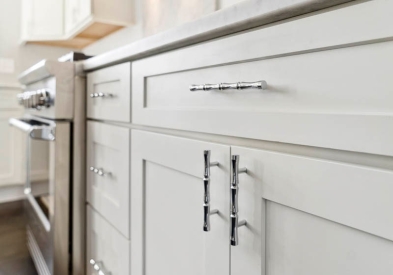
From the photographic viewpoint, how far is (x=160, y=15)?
1.62 meters

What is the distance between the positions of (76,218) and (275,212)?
925mm

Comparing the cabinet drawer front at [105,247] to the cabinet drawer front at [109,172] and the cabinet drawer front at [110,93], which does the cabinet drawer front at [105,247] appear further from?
the cabinet drawer front at [110,93]

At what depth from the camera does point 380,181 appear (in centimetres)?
35

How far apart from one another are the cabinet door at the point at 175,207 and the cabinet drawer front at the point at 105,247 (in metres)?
0.07

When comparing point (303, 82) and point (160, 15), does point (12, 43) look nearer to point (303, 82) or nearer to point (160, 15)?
point (160, 15)

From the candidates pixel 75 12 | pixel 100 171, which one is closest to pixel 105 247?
pixel 100 171

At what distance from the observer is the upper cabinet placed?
1.89m

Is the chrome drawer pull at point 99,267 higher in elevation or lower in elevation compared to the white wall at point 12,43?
lower

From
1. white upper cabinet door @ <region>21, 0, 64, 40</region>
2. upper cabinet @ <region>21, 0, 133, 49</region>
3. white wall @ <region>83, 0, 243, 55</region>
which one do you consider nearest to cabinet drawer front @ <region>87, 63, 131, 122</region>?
white wall @ <region>83, 0, 243, 55</region>

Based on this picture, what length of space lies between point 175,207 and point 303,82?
16.0 inches

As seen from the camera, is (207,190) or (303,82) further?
(207,190)

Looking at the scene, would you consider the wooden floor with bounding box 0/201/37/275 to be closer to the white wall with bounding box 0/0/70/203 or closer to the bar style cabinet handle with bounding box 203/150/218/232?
the white wall with bounding box 0/0/70/203

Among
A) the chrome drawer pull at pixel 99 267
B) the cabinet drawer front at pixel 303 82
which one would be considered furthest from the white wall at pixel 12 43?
the cabinet drawer front at pixel 303 82

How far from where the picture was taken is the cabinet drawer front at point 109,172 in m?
0.90
